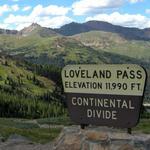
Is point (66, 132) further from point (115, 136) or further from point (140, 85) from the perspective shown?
point (140, 85)

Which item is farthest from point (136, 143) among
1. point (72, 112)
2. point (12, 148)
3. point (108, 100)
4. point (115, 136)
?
point (12, 148)

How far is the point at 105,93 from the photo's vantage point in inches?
694

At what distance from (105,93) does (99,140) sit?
6.24 feet

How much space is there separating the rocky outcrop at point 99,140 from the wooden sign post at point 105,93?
1.28 ft

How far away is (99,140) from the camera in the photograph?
1762 cm

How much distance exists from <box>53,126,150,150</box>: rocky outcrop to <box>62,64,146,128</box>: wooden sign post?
39 centimetres

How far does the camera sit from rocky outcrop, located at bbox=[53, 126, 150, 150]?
16.7 meters

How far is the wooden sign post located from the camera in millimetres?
16812

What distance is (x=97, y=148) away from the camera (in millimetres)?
17547

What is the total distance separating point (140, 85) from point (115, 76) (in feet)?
3.85

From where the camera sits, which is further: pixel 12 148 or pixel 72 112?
pixel 12 148

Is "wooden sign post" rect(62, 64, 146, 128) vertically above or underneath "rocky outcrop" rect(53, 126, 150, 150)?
above

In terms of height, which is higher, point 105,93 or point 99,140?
point 105,93

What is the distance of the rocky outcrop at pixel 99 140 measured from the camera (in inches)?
658
